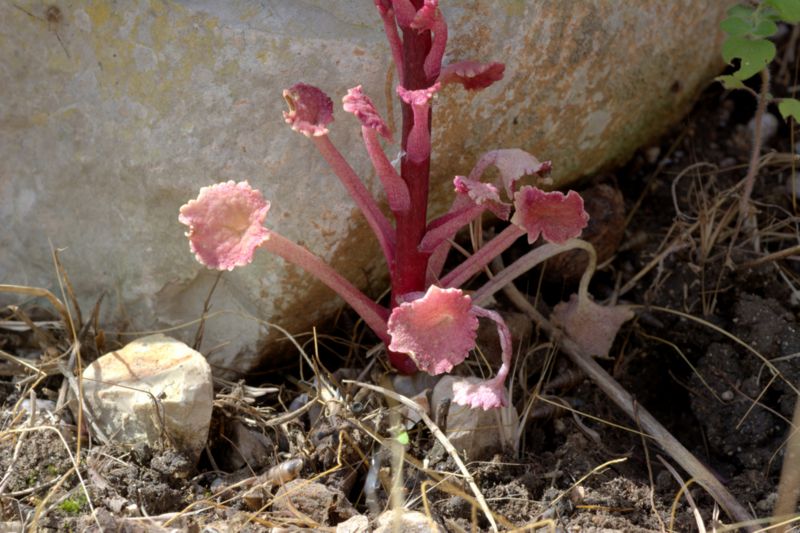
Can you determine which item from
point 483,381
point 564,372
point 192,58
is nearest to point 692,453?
point 564,372

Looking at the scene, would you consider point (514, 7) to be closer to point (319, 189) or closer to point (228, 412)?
point (319, 189)

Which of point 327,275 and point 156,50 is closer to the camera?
point 327,275

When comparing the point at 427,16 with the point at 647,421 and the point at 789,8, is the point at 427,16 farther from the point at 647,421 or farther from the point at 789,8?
the point at 647,421

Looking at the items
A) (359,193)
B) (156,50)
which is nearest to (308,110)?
(359,193)

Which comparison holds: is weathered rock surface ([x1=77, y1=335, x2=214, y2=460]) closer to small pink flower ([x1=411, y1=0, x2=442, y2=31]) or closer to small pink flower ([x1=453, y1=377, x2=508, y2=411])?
small pink flower ([x1=453, y1=377, x2=508, y2=411])

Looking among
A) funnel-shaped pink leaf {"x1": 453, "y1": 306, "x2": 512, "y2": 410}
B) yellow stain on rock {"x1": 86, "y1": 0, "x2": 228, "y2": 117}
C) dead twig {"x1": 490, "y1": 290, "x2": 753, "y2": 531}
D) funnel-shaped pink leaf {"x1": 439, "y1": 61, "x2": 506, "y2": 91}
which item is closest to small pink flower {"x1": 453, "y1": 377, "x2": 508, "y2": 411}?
funnel-shaped pink leaf {"x1": 453, "y1": 306, "x2": 512, "y2": 410}

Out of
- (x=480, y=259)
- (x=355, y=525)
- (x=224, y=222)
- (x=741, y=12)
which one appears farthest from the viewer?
(x=741, y=12)
